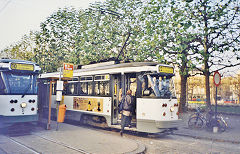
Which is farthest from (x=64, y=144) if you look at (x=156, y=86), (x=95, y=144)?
(x=156, y=86)

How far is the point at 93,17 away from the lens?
2194cm

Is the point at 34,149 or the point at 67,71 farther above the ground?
the point at 67,71

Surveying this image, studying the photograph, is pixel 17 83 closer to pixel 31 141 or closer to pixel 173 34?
pixel 31 141

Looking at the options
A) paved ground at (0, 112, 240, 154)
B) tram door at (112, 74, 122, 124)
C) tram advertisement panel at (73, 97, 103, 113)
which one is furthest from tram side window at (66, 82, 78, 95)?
paved ground at (0, 112, 240, 154)

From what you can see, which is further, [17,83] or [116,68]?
[116,68]

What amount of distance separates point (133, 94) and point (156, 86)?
130 centimetres

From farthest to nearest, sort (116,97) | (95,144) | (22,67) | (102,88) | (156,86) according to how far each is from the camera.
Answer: (102,88)
(116,97)
(22,67)
(156,86)
(95,144)

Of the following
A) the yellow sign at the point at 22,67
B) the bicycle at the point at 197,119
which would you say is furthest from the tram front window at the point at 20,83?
the bicycle at the point at 197,119

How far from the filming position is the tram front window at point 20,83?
10.6 metres

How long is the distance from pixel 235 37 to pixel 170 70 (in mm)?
4820

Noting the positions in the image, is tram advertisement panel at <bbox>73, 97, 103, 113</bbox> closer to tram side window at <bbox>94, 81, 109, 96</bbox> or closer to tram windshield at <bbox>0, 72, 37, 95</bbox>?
tram side window at <bbox>94, 81, 109, 96</bbox>

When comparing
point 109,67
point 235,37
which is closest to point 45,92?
point 109,67

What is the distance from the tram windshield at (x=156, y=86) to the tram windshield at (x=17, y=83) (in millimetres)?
4846

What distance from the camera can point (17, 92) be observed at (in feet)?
35.4
